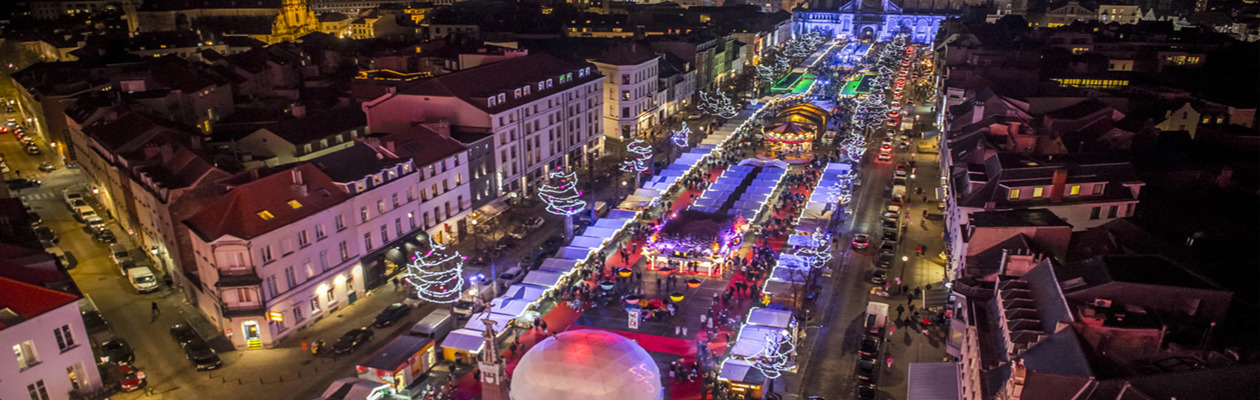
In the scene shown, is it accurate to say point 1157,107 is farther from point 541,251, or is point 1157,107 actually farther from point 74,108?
point 74,108

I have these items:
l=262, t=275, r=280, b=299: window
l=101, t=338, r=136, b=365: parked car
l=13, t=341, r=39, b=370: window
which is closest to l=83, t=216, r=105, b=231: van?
l=101, t=338, r=136, b=365: parked car

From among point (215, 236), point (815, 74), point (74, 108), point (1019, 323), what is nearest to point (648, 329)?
point (1019, 323)

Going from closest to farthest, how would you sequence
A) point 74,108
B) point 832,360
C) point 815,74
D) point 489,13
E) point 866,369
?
point 866,369
point 832,360
point 74,108
point 815,74
point 489,13

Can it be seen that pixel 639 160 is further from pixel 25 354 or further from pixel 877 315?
pixel 25 354

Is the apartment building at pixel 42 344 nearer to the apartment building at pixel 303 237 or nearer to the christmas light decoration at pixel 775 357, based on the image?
the apartment building at pixel 303 237

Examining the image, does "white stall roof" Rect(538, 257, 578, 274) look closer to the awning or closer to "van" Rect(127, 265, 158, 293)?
the awning

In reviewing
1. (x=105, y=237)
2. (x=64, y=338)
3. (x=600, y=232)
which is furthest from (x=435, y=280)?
(x=105, y=237)

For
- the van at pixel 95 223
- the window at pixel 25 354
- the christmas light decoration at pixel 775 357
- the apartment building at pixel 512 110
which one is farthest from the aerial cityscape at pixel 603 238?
the van at pixel 95 223
